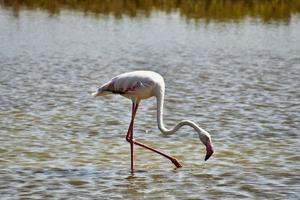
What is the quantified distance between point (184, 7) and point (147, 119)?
3056 centimetres

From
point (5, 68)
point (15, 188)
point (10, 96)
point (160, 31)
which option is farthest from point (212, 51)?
point (15, 188)

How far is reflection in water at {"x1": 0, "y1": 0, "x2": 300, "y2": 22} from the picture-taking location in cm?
4050

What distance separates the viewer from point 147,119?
13.2 meters

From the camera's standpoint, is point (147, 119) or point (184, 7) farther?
point (184, 7)

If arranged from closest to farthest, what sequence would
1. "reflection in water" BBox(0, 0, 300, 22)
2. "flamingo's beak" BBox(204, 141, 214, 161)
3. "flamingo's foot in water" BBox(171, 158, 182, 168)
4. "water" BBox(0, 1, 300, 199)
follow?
"water" BBox(0, 1, 300, 199), "flamingo's beak" BBox(204, 141, 214, 161), "flamingo's foot in water" BBox(171, 158, 182, 168), "reflection in water" BBox(0, 0, 300, 22)

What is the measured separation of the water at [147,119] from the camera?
29.2 ft

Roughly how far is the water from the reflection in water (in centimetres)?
1087

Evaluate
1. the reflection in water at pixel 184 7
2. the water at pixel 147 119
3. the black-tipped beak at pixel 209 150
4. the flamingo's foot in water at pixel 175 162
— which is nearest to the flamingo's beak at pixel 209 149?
the black-tipped beak at pixel 209 150

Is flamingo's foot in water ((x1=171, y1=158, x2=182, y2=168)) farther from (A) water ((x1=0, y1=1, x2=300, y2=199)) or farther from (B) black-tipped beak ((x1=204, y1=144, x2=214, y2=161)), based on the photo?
(B) black-tipped beak ((x1=204, y1=144, x2=214, y2=161))

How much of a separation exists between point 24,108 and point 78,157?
3.98m

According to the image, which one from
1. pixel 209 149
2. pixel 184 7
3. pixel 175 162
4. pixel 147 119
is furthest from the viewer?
pixel 184 7

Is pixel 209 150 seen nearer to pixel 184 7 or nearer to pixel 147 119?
pixel 147 119

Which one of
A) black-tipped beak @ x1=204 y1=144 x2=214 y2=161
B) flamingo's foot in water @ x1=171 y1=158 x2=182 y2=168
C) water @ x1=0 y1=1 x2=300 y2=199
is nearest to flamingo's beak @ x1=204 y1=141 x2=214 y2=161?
black-tipped beak @ x1=204 y1=144 x2=214 y2=161

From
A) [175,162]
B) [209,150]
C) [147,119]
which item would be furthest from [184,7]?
[209,150]
